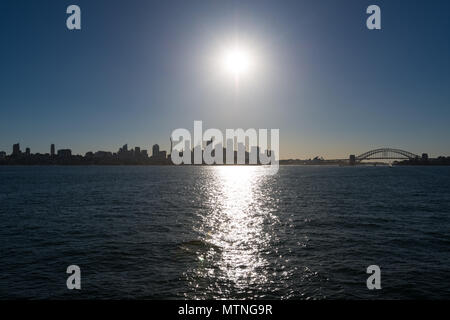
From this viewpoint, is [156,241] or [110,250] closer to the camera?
[110,250]

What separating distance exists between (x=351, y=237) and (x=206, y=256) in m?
17.1

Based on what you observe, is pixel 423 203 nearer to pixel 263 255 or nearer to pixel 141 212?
pixel 263 255

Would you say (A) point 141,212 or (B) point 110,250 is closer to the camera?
(B) point 110,250

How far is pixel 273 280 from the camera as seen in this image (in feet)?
73.3

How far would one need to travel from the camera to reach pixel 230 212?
2232 inches

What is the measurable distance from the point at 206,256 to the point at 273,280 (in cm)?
767

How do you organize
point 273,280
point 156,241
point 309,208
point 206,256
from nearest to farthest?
point 273,280 → point 206,256 → point 156,241 → point 309,208

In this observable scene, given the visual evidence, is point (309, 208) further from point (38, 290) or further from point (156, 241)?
point (38, 290)
